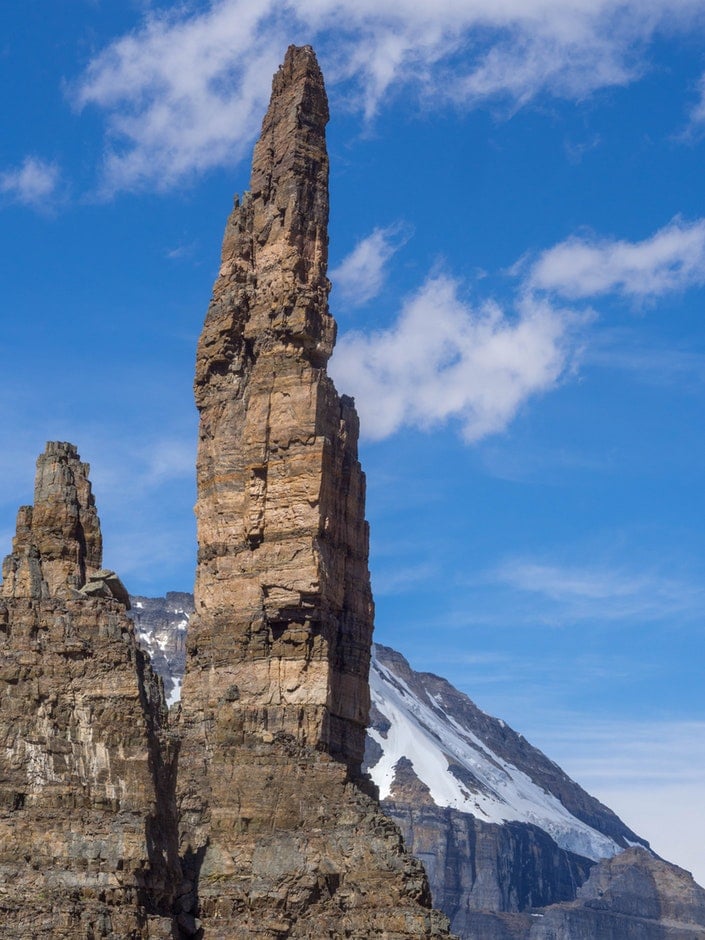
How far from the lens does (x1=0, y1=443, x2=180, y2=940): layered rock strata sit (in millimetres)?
59469

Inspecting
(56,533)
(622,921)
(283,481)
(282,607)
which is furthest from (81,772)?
(622,921)

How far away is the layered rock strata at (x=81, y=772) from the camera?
195 feet

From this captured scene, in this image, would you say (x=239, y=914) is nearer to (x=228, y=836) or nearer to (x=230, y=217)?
(x=228, y=836)

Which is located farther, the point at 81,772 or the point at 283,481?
the point at 283,481

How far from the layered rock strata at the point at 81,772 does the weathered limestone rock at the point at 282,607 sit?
6572mm

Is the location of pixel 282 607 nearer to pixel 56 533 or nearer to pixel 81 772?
pixel 56 533

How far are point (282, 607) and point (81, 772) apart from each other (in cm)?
1867

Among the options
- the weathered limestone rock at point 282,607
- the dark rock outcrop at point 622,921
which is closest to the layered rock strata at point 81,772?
the weathered limestone rock at point 282,607

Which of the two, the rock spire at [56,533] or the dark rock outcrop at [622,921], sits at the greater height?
the dark rock outcrop at [622,921]

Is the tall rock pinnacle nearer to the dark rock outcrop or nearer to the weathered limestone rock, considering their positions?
the weathered limestone rock

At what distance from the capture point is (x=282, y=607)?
79625mm

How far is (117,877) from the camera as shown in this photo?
6006 cm

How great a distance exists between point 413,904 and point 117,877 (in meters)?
11.9

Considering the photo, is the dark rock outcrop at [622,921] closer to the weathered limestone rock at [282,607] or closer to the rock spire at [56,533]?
the weathered limestone rock at [282,607]
